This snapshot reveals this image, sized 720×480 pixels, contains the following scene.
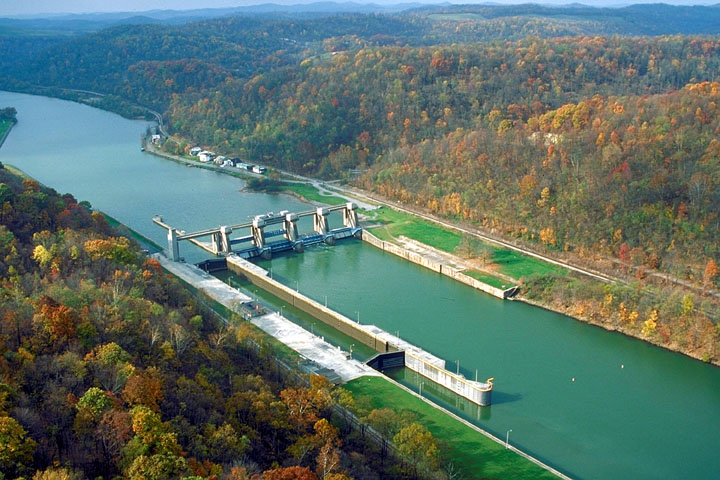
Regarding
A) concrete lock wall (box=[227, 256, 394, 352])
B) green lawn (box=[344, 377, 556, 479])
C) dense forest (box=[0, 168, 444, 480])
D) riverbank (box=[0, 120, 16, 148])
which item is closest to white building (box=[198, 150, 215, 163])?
riverbank (box=[0, 120, 16, 148])

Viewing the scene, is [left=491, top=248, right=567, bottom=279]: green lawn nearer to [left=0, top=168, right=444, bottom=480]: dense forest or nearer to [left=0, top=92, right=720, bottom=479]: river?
[left=0, top=92, right=720, bottom=479]: river

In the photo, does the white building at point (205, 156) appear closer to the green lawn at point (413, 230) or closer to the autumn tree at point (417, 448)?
the green lawn at point (413, 230)

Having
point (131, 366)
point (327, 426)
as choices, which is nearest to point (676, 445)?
point (327, 426)

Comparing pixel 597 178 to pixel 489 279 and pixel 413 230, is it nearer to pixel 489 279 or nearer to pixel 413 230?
pixel 489 279

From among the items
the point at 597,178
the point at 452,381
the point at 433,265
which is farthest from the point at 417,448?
the point at 597,178

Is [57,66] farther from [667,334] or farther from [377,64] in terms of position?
[667,334]

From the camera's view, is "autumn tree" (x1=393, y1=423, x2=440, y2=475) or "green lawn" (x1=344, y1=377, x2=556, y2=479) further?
"green lawn" (x1=344, y1=377, x2=556, y2=479)
